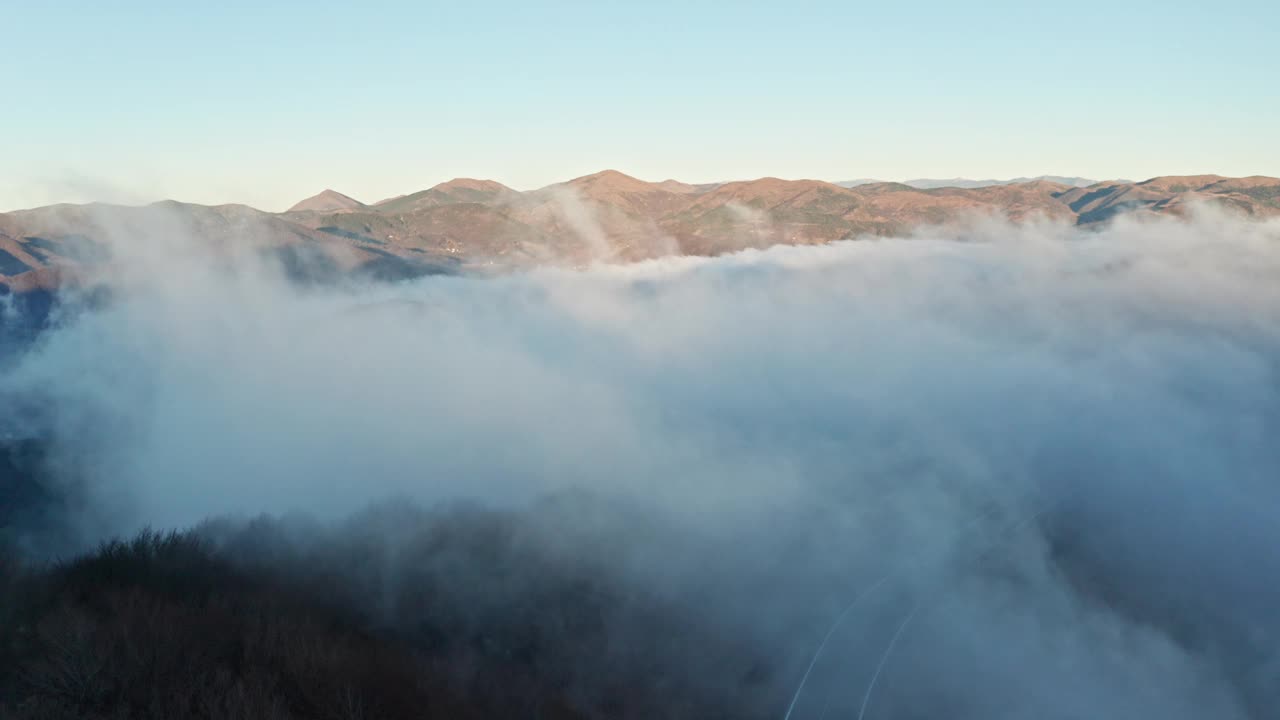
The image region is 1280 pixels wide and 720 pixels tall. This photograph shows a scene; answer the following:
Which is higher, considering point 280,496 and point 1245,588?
point 280,496

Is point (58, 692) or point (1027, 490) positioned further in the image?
point (1027, 490)

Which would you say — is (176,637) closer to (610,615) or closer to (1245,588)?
(610,615)

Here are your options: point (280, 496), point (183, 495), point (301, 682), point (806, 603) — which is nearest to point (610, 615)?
point (806, 603)

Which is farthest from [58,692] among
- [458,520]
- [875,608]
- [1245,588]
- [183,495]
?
[183,495]

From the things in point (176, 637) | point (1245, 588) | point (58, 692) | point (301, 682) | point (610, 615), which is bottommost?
point (1245, 588)

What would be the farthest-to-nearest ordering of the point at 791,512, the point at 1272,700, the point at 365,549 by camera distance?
the point at 791,512, the point at 365,549, the point at 1272,700

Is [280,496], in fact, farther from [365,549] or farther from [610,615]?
[610,615]

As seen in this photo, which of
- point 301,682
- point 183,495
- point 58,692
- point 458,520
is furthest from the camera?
point 183,495
